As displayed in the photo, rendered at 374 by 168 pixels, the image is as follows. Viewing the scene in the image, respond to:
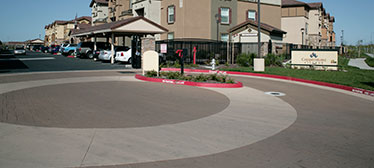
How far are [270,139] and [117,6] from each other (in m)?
48.7

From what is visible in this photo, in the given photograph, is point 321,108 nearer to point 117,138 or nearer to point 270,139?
point 270,139

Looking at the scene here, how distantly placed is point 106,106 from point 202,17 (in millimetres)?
29725

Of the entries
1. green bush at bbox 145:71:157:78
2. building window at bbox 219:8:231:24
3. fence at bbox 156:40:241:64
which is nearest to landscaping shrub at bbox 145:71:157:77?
green bush at bbox 145:71:157:78

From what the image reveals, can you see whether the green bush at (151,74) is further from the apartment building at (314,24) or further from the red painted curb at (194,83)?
the apartment building at (314,24)

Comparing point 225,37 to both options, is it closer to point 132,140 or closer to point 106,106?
point 106,106

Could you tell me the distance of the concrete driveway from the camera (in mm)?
5402

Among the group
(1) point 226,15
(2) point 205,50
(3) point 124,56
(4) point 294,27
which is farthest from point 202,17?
(4) point 294,27

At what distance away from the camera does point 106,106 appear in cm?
974

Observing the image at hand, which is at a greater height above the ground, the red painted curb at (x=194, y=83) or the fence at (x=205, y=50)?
the fence at (x=205, y=50)

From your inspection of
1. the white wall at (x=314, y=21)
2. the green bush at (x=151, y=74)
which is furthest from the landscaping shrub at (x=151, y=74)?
the white wall at (x=314, y=21)

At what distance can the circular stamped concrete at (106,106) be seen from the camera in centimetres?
793

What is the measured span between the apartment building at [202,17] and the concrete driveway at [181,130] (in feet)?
84.1

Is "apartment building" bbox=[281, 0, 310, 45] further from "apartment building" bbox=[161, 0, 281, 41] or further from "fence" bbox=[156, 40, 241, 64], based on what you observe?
"fence" bbox=[156, 40, 241, 64]

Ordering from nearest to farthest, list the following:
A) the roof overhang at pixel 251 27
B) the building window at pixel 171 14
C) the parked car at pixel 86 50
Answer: the roof overhang at pixel 251 27 → the parked car at pixel 86 50 → the building window at pixel 171 14
